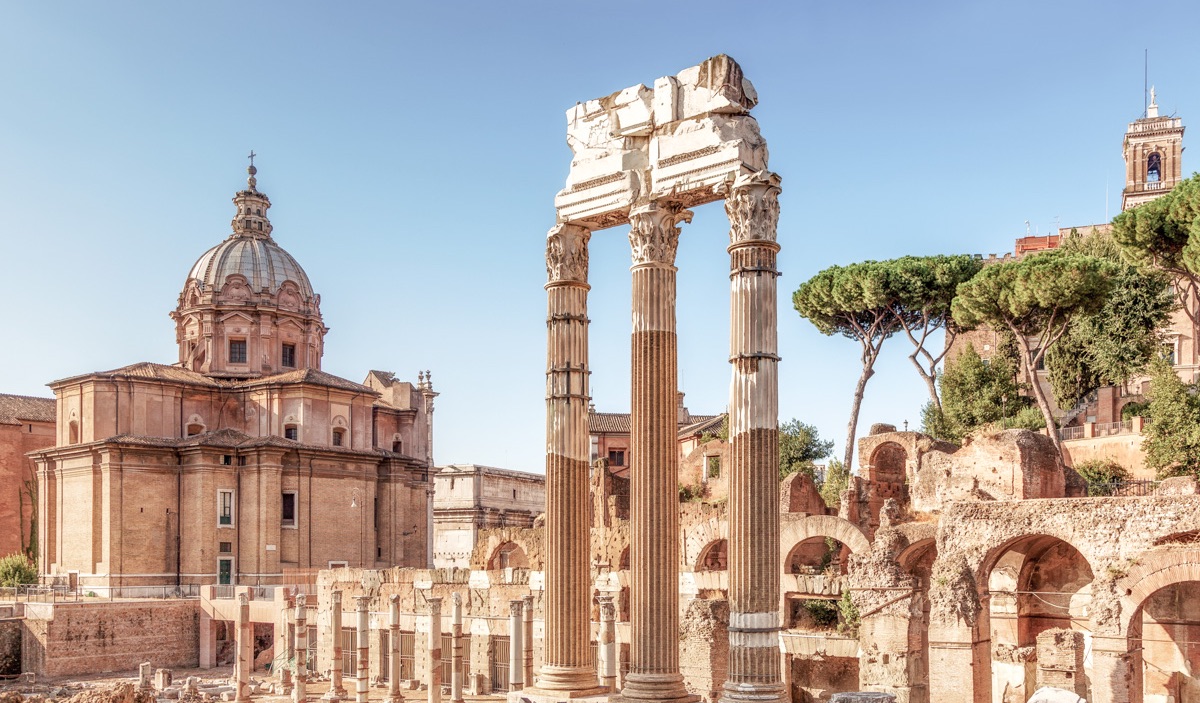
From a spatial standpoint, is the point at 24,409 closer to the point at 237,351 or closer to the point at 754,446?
the point at 237,351

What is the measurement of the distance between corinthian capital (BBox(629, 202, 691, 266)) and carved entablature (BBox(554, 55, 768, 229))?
0.57 feet

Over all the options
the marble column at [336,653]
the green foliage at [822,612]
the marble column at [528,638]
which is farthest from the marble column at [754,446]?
the marble column at [336,653]

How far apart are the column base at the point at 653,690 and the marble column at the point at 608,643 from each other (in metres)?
8.12

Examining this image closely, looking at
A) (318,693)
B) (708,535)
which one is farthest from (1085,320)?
(318,693)

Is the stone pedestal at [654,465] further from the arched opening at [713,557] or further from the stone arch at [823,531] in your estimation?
the arched opening at [713,557]

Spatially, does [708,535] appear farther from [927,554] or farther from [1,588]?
[1,588]

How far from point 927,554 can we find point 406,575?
1591 centimetres

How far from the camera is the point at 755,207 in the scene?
1339 cm

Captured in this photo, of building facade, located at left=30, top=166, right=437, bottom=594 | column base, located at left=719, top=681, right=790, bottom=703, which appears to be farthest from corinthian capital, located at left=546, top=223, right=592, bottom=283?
building facade, located at left=30, top=166, right=437, bottom=594

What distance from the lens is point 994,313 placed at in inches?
1401

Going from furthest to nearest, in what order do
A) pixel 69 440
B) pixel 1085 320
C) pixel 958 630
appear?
pixel 69 440 < pixel 1085 320 < pixel 958 630

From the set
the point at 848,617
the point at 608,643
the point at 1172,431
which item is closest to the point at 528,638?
the point at 608,643

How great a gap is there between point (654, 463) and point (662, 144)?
3699 millimetres

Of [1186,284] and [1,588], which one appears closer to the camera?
[1,588]
